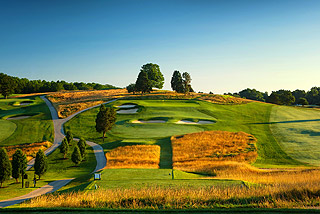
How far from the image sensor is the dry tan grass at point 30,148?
33747 millimetres

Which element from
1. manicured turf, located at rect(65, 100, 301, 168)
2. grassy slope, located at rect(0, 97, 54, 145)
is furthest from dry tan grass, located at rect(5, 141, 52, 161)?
manicured turf, located at rect(65, 100, 301, 168)

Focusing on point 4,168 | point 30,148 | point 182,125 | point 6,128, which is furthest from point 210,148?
point 6,128

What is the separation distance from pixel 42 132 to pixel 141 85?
3867 cm

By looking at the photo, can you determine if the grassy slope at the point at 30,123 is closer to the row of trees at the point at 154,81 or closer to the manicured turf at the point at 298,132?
the row of trees at the point at 154,81

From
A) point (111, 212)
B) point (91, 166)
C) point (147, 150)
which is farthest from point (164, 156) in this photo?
point (111, 212)

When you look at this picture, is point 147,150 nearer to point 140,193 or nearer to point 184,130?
point 184,130

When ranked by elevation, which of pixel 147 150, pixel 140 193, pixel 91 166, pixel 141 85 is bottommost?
pixel 91 166

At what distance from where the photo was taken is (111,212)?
8.96 metres

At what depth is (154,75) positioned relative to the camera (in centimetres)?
9288

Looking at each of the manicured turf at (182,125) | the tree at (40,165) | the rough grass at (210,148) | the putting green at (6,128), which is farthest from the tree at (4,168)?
the putting green at (6,128)

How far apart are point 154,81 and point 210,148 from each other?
63.1m

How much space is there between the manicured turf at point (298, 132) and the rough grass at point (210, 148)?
17.8 feet

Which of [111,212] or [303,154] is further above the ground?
[111,212]

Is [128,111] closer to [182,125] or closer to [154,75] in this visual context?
[182,125]
